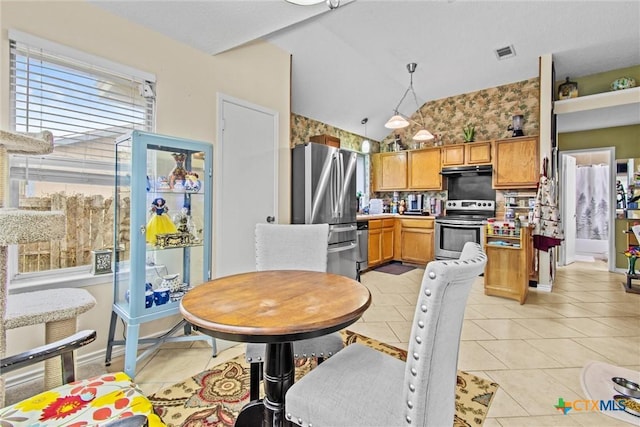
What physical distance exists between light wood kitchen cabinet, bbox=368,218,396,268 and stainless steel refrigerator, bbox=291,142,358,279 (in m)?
0.96

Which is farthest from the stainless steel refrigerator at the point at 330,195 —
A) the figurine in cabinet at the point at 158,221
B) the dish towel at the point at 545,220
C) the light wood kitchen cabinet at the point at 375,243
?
the dish towel at the point at 545,220

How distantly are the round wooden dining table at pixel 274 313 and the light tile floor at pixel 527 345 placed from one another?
3.32ft

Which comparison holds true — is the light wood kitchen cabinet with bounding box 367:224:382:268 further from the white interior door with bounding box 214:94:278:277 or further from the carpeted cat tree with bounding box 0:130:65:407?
the carpeted cat tree with bounding box 0:130:65:407

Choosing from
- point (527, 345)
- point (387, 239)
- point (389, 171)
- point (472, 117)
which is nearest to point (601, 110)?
point (472, 117)

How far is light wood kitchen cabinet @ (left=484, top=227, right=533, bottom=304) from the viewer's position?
337 cm

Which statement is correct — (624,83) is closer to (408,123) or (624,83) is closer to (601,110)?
(601,110)

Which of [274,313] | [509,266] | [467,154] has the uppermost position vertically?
[467,154]

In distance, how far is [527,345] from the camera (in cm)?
242

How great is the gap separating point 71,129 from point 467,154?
5.17m

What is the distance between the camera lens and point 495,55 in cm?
393

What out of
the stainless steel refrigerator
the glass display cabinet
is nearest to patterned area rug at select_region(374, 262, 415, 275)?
the stainless steel refrigerator

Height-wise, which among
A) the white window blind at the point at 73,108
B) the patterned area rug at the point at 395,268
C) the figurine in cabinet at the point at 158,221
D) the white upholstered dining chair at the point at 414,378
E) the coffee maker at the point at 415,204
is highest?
the white window blind at the point at 73,108

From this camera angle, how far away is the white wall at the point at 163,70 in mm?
1741

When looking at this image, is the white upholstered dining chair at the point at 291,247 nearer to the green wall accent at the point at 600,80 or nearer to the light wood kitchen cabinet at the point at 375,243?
the light wood kitchen cabinet at the point at 375,243
